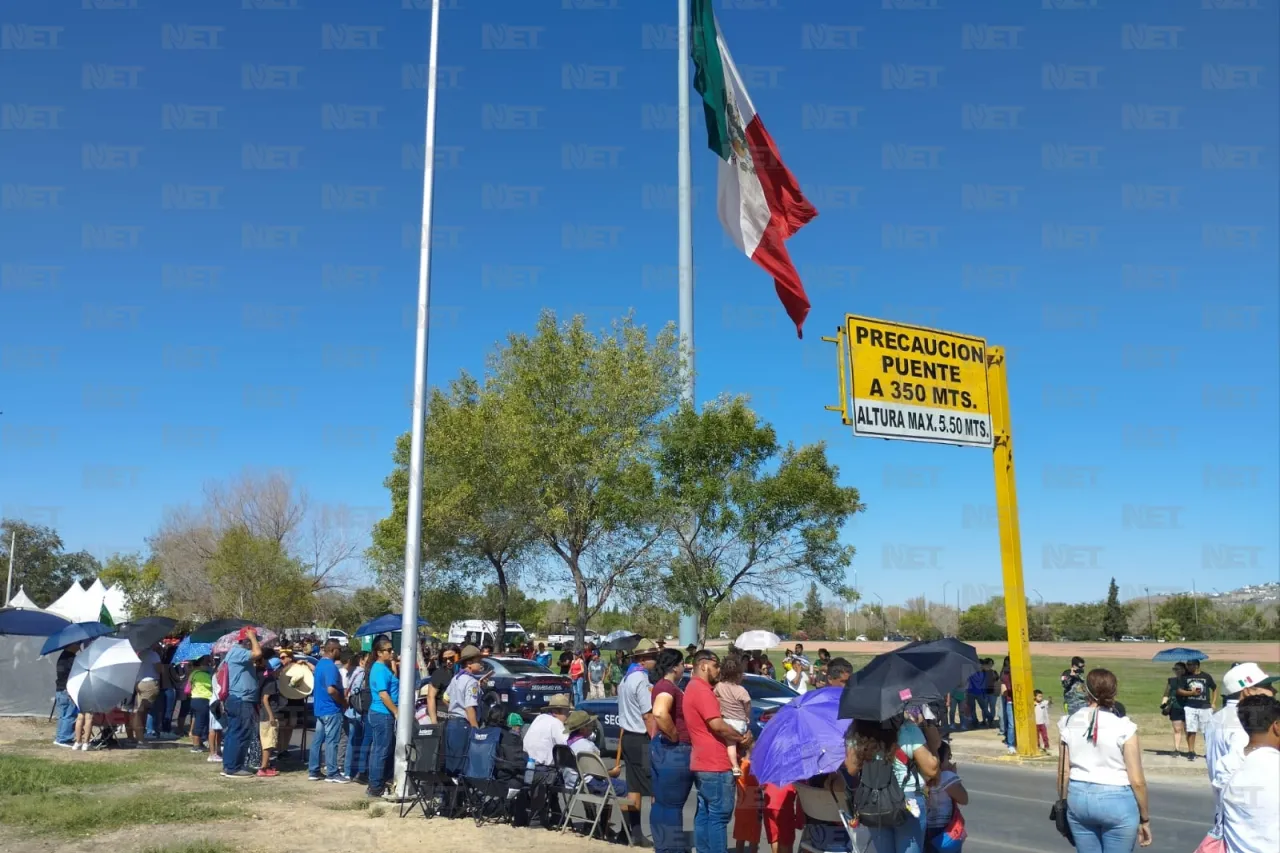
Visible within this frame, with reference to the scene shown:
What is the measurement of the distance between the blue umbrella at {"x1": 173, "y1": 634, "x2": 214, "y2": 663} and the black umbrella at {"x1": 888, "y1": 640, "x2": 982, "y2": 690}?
15.9 m

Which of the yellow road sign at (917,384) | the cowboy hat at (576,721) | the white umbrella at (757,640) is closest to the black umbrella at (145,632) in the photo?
the cowboy hat at (576,721)

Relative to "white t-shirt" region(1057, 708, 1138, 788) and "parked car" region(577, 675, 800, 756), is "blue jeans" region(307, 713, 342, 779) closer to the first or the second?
"parked car" region(577, 675, 800, 756)

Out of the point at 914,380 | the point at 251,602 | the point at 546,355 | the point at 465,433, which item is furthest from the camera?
the point at 251,602

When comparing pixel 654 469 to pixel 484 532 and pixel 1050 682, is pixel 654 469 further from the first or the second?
pixel 1050 682

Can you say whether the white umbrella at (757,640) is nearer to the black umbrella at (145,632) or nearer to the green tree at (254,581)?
the black umbrella at (145,632)

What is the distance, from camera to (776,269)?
17.6m

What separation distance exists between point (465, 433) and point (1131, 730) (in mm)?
29920

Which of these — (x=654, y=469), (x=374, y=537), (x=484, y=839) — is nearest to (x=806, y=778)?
(x=484, y=839)

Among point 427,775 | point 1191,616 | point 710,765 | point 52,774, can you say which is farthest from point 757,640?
point 1191,616

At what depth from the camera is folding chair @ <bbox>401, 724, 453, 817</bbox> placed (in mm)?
10355

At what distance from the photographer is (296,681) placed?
46.0 ft

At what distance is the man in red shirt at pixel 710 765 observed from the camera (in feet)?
23.8

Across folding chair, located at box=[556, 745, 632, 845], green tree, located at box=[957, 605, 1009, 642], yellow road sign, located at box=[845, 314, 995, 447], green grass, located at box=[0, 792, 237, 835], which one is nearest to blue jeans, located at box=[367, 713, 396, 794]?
green grass, located at box=[0, 792, 237, 835]

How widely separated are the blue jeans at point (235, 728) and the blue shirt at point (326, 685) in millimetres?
991
